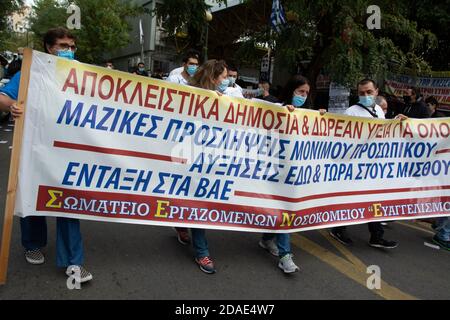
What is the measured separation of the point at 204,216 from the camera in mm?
3506

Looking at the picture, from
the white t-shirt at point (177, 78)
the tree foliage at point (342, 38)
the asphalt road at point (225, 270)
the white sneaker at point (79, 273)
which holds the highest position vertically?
the tree foliage at point (342, 38)

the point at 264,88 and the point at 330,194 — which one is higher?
the point at 264,88

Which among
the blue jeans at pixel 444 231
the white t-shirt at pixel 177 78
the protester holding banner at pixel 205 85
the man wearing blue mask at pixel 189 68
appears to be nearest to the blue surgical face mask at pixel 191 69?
the man wearing blue mask at pixel 189 68

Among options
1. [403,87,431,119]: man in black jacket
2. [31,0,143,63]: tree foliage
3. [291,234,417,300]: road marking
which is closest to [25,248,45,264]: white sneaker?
[291,234,417,300]: road marking

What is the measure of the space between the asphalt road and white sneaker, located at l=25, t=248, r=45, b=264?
50mm

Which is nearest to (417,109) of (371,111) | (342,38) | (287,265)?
(342,38)

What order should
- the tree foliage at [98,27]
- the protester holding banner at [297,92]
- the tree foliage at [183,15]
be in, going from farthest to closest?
the tree foliage at [98,27]
the tree foliage at [183,15]
the protester holding banner at [297,92]

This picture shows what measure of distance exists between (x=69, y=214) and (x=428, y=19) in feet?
39.1

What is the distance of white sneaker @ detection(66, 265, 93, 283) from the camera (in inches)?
123

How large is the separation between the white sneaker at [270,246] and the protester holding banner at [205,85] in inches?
27.9

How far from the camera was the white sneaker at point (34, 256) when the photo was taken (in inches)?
133

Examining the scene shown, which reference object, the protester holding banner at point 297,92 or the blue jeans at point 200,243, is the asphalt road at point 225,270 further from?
the protester holding banner at point 297,92
